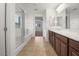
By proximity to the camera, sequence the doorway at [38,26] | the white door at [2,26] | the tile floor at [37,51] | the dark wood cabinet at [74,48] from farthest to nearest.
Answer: the doorway at [38,26] → the tile floor at [37,51] → the white door at [2,26] → the dark wood cabinet at [74,48]

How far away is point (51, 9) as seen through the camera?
8.32 m

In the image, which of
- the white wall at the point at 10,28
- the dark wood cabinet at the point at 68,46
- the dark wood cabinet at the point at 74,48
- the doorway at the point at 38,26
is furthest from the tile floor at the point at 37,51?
the doorway at the point at 38,26

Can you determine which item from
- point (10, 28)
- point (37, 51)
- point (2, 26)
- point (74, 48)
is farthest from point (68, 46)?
point (37, 51)

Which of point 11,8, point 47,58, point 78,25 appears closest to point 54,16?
point 78,25

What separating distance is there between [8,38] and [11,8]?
633mm

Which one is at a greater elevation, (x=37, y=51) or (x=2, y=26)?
(x=2, y=26)

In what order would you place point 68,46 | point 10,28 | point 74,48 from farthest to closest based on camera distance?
point 10,28 < point 68,46 < point 74,48

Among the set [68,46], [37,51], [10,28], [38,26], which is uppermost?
[38,26]

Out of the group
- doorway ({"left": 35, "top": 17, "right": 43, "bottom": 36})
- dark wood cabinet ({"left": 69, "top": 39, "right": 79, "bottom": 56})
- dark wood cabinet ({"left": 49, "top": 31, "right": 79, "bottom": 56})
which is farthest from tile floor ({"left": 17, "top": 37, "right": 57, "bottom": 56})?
doorway ({"left": 35, "top": 17, "right": 43, "bottom": 36})

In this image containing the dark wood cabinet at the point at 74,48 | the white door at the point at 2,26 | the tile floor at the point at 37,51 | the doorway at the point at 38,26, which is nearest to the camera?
the dark wood cabinet at the point at 74,48

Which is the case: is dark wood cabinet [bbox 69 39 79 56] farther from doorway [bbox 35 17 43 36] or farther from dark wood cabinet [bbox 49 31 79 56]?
doorway [bbox 35 17 43 36]

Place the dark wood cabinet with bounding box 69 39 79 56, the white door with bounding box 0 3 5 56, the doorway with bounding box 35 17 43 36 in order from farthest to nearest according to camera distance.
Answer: the doorway with bounding box 35 17 43 36 → the white door with bounding box 0 3 5 56 → the dark wood cabinet with bounding box 69 39 79 56

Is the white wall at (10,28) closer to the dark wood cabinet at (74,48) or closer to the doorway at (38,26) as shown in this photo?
the dark wood cabinet at (74,48)

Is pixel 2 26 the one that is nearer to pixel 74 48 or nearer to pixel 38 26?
pixel 74 48
